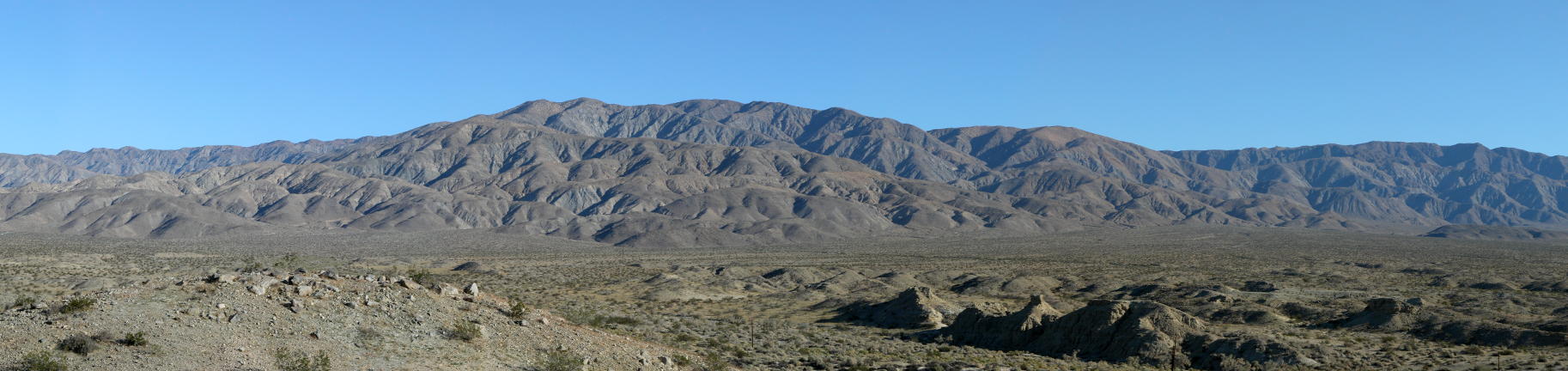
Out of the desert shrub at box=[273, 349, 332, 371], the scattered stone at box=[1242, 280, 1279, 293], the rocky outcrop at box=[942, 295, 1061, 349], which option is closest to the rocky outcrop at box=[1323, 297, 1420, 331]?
the rocky outcrop at box=[942, 295, 1061, 349]

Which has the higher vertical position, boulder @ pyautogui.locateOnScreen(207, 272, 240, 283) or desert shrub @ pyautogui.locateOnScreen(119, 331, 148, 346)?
boulder @ pyautogui.locateOnScreen(207, 272, 240, 283)

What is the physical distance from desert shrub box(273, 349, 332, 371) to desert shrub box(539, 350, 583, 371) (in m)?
4.16

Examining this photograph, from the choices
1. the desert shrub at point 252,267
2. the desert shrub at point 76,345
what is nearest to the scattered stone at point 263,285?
the desert shrub at point 76,345

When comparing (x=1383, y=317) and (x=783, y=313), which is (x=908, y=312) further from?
(x=1383, y=317)

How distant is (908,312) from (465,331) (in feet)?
104

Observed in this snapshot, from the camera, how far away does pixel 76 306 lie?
19.7m

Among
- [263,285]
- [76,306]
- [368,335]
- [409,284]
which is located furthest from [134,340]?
[409,284]

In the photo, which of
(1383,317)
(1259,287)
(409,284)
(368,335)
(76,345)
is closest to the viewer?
(76,345)

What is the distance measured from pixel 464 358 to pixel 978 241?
6144 inches

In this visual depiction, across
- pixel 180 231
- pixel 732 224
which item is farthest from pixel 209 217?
pixel 732 224

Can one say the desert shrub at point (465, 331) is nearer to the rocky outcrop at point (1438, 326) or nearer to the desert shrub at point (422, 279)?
the desert shrub at point (422, 279)

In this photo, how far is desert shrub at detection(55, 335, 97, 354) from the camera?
18016mm

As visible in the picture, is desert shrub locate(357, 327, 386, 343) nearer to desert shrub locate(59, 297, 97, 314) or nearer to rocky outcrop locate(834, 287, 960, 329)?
desert shrub locate(59, 297, 97, 314)

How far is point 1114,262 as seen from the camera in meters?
111
